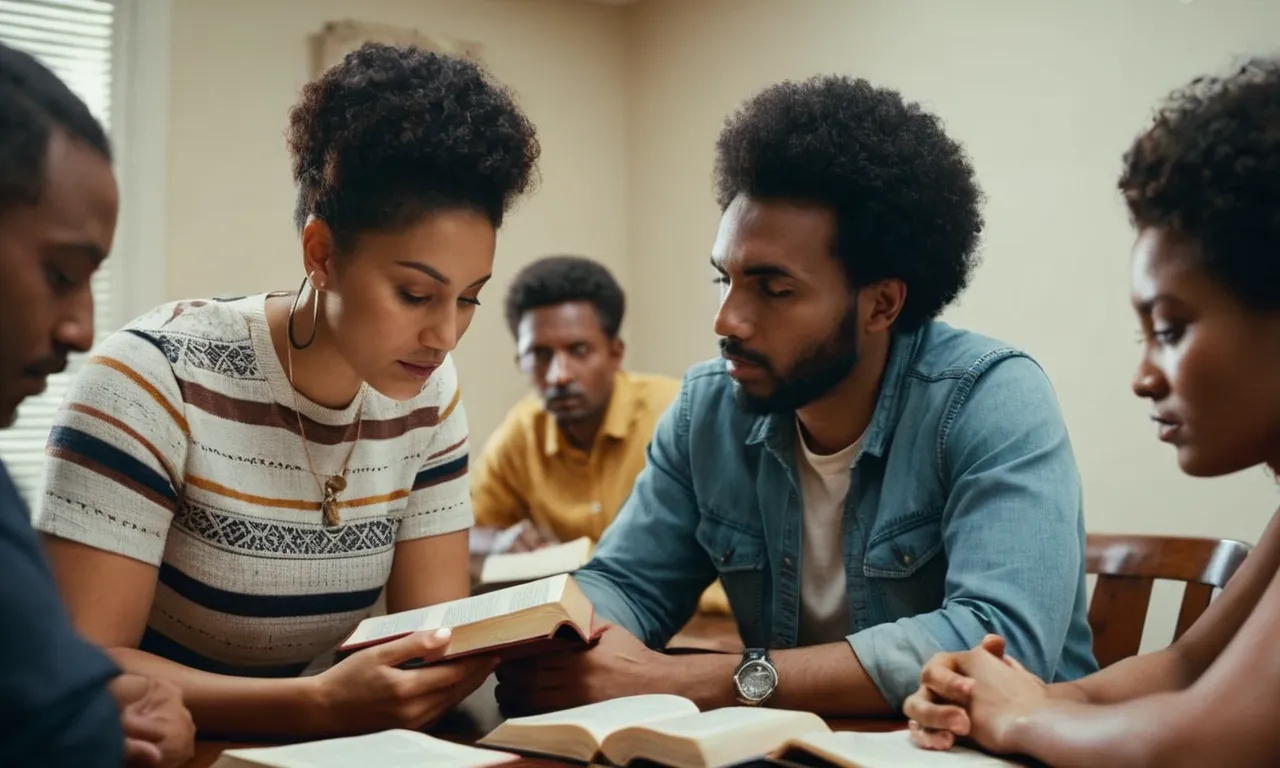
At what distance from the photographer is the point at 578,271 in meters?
3.50

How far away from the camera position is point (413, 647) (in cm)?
121

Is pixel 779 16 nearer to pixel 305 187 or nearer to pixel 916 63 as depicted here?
pixel 916 63

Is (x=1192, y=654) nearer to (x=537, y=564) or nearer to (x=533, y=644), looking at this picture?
(x=533, y=644)

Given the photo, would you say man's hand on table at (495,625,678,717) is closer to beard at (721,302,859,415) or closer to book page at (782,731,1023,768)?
book page at (782,731,1023,768)

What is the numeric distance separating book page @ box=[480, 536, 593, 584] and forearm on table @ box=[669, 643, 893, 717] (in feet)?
3.38

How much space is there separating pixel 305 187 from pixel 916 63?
2372 mm

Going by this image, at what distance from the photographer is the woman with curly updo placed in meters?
1.25

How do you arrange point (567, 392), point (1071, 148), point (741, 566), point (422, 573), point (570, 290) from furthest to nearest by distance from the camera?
point (570, 290) → point (567, 392) → point (1071, 148) → point (741, 566) → point (422, 573)

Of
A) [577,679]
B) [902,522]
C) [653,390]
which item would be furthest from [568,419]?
[577,679]

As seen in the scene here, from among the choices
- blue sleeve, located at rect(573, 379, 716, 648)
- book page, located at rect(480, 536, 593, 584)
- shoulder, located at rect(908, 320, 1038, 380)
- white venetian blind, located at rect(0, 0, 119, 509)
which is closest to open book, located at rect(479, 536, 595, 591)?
book page, located at rect(480, 536, 593, 584)

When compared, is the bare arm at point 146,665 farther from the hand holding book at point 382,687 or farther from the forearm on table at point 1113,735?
the forearm on table at point 1113,735

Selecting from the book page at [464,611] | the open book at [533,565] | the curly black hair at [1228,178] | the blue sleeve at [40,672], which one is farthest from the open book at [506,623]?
the open book at [533,565]

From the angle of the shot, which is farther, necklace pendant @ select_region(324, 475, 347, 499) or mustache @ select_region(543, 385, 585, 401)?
mustache @ select_region(543, 385, 585, 401)

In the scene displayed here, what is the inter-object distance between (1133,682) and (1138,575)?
0.76 metres
